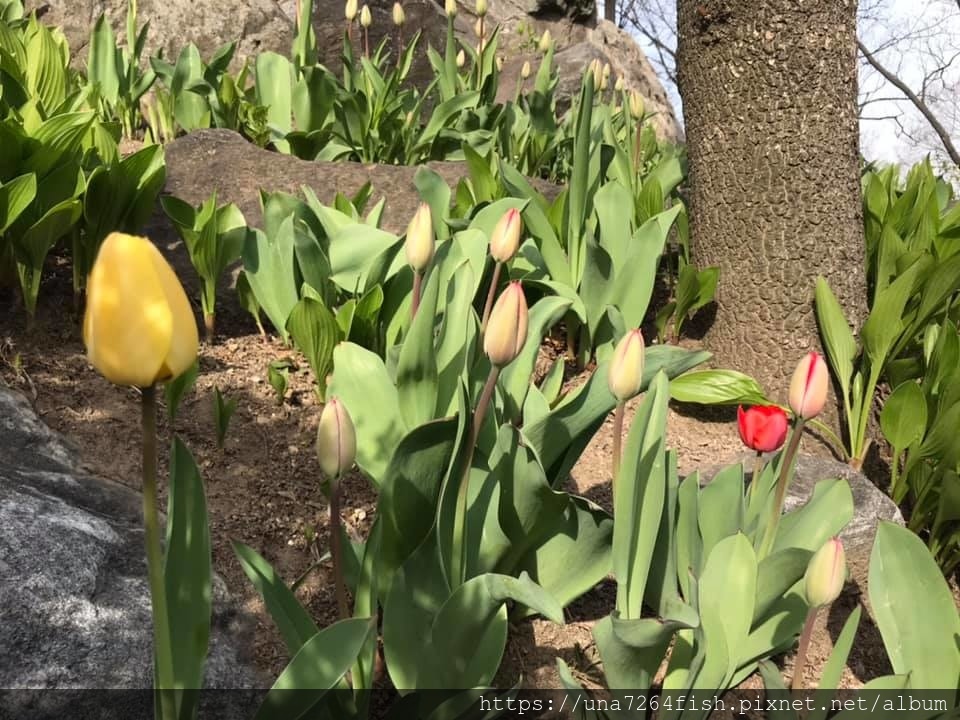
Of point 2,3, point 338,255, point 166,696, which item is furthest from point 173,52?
point 166,696

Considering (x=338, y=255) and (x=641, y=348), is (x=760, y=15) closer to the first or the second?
(x=338, y=255)

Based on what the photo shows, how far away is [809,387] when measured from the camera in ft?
3.90

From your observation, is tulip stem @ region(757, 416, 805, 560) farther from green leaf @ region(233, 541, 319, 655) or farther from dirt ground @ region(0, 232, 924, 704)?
green leaf @ region(233, 541, 319, 655)

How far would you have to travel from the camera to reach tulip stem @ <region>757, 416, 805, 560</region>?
1230mm

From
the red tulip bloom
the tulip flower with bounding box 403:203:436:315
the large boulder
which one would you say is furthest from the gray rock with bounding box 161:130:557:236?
the large boulder

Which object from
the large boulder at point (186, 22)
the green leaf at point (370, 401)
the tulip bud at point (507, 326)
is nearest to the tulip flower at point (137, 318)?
the tulip bud at point (507, 326)

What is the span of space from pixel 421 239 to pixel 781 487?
2.34ft

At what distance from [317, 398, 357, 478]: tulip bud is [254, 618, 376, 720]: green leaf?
0.20m

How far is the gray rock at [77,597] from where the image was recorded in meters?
1.23

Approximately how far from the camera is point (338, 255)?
2.22 meters

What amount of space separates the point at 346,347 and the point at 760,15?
1.65 m

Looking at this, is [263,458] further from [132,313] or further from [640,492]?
[132,313]

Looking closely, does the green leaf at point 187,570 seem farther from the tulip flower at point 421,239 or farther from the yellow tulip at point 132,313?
the tulip flower at point 421,239

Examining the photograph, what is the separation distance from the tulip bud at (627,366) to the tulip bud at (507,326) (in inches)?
6.8
